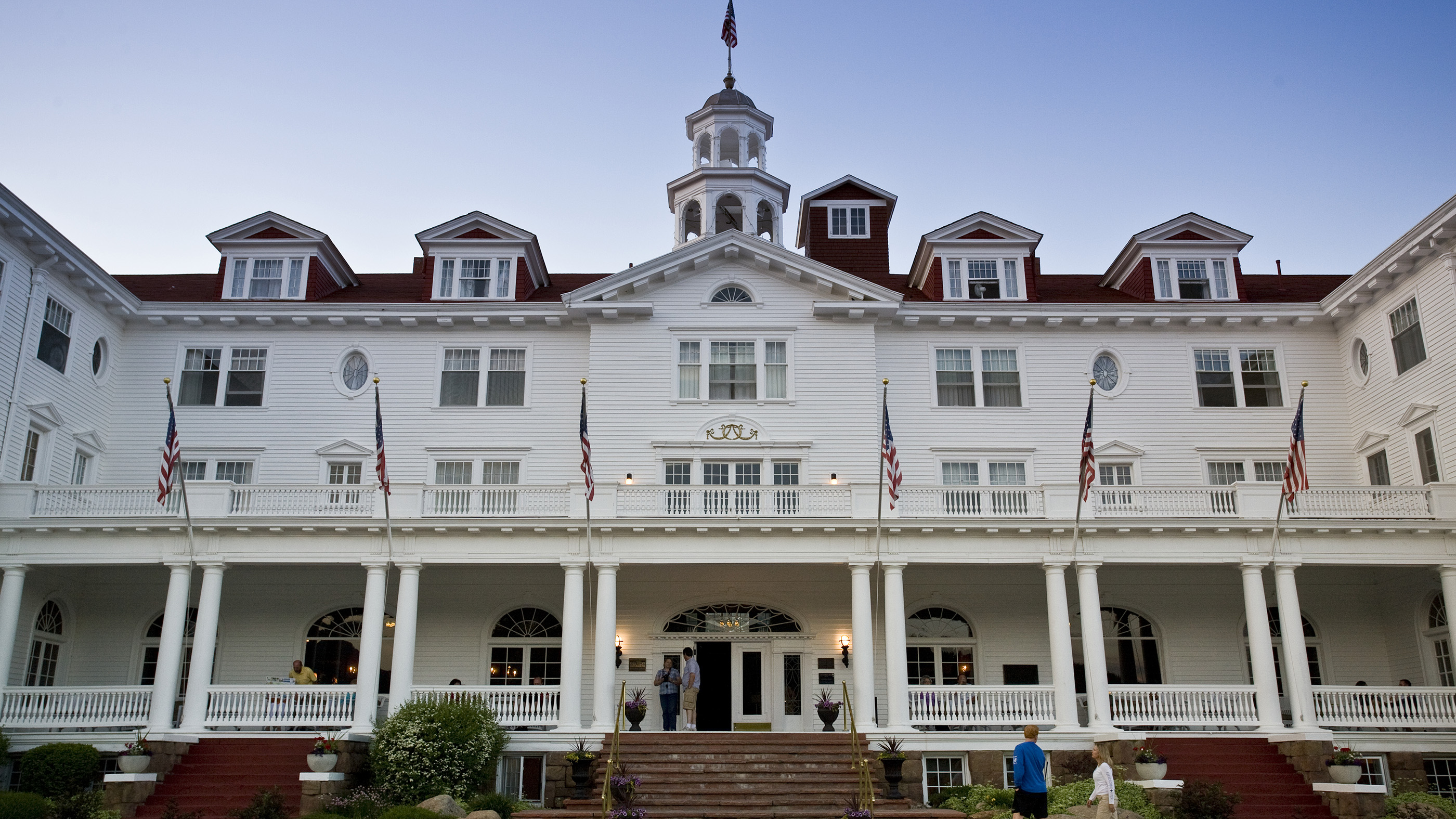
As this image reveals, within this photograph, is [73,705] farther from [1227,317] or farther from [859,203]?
[1227,317]

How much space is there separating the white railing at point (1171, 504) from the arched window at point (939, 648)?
16.8 ft

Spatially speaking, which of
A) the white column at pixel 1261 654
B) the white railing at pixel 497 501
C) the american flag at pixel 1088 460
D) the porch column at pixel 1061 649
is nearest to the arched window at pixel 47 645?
the white railing at pixel 497 501

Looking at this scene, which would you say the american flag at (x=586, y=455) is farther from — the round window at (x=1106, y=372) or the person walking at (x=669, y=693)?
the round window at (x=1106, y=372)

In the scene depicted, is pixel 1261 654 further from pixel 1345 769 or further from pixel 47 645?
pixel 47 645

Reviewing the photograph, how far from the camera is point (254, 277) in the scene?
109ft

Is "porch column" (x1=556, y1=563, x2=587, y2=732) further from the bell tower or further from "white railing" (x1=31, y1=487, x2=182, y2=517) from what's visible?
the bell tower

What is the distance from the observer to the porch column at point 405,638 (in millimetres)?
25562

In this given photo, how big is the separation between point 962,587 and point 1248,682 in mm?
7314

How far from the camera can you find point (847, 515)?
2686cm

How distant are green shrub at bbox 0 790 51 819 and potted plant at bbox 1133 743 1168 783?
20116 mm

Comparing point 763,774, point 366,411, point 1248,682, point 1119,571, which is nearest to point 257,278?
point 366,411

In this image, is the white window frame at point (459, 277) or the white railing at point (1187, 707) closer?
the white railing at point (1187, 707)

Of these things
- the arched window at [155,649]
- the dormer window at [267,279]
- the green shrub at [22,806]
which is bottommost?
the green shrub at [22,806]

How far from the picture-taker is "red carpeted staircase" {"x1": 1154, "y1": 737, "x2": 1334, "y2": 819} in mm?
22938
